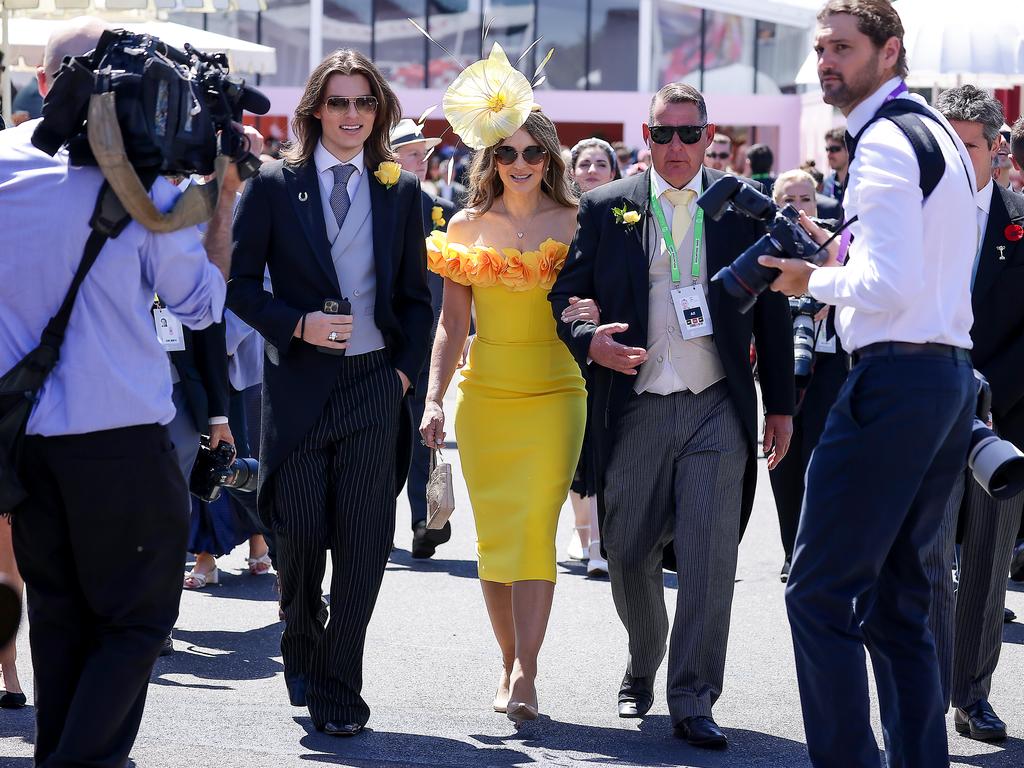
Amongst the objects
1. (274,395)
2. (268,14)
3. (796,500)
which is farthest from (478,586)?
(268,14)

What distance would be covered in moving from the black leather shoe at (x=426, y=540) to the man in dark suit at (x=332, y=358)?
2746 millimetres

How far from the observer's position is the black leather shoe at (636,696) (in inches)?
212

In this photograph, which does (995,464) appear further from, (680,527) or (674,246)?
(674,246)

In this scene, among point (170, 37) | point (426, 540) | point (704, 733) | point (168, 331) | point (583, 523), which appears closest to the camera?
point (704, 733)

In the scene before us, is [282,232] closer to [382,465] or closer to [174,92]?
[382,465]

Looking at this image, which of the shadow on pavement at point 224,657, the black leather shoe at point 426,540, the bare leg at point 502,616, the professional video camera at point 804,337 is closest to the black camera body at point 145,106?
the bare leg at point 502,616

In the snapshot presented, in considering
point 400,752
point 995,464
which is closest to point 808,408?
point 400,752

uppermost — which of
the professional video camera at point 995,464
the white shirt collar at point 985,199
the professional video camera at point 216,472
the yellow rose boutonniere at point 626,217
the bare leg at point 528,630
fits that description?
the white shirt collar at point 985,199

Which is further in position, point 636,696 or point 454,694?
point 454,694

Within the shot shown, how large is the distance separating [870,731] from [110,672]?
6.42ft

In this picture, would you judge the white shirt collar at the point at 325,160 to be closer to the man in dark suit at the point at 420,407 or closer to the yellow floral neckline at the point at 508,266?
the yellow floral neckline at the point at 508,266

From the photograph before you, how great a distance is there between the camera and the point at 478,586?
24.7 feet

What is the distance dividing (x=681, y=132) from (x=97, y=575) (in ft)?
8.39

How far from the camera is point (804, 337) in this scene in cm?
750
